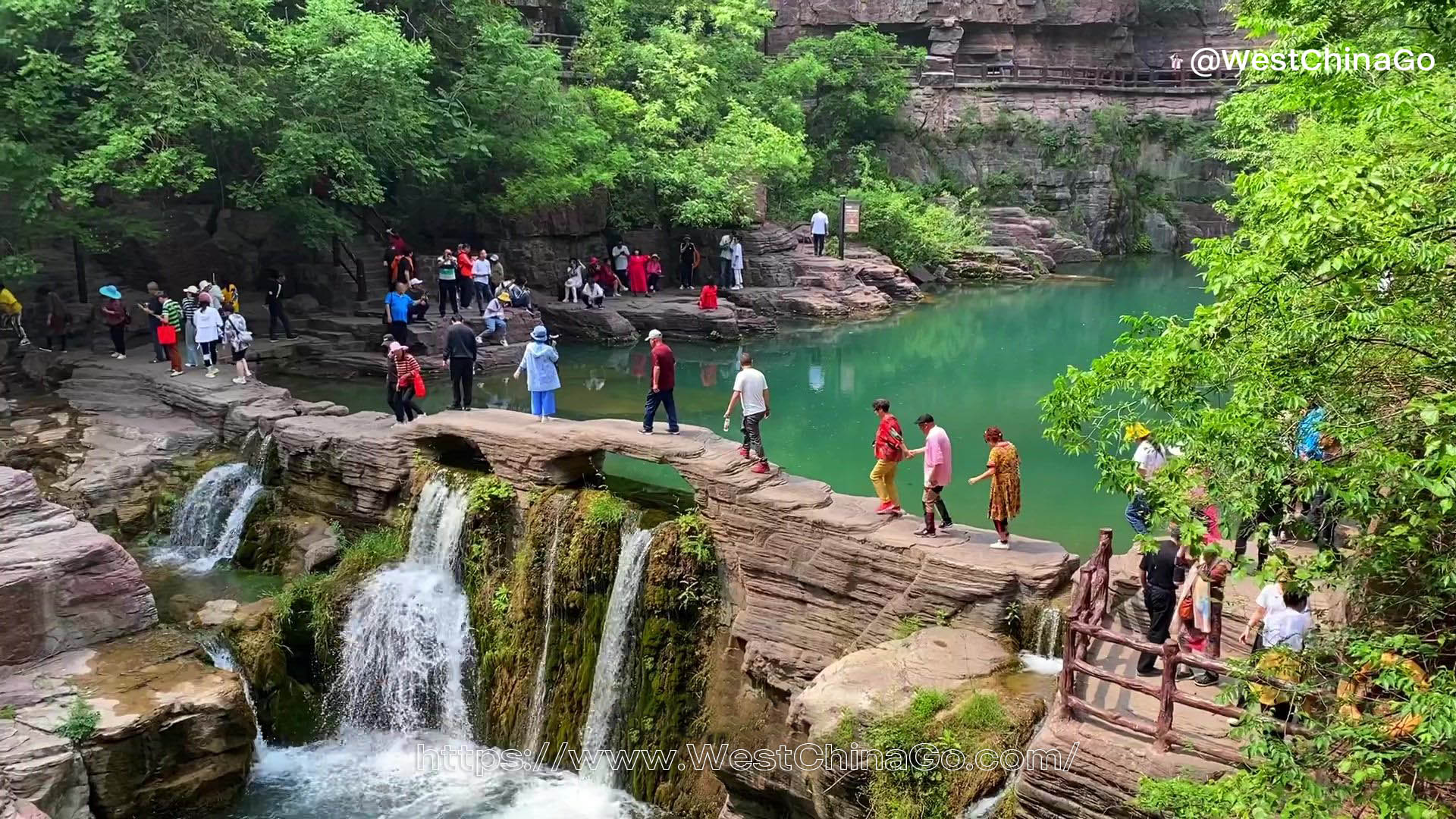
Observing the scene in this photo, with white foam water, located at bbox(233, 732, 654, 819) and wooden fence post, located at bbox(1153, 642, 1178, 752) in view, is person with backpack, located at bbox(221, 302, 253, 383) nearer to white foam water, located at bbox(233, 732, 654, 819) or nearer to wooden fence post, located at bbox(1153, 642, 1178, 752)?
white foam water, located at bbox(233, 732, 654, 819)

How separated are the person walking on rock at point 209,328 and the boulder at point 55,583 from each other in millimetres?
5664

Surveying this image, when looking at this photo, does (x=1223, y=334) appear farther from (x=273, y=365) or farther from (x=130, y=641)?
(x=273, y=365)

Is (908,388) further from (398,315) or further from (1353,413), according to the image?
(1353,413)

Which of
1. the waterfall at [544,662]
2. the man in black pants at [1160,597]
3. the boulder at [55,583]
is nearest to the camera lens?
the man in black pants at [1160,597]

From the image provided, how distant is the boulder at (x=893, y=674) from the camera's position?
9.48 metres

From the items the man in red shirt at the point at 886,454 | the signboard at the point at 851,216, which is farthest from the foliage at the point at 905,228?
the man in red shirt at the point at 886,454

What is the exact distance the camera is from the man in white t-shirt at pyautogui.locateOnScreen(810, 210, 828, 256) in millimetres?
33562

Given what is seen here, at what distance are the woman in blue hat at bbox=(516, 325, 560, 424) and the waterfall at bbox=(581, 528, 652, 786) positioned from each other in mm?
2688

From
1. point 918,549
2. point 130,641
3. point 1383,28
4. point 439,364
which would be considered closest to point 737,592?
point 918,549

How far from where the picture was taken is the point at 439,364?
23.4 meters

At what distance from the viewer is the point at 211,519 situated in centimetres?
1608

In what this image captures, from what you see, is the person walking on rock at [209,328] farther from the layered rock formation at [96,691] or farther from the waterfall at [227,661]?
the waterfall at [227,661]

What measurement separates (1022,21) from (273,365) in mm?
34124

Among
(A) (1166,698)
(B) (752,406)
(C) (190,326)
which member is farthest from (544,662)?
(C) (190,326)
